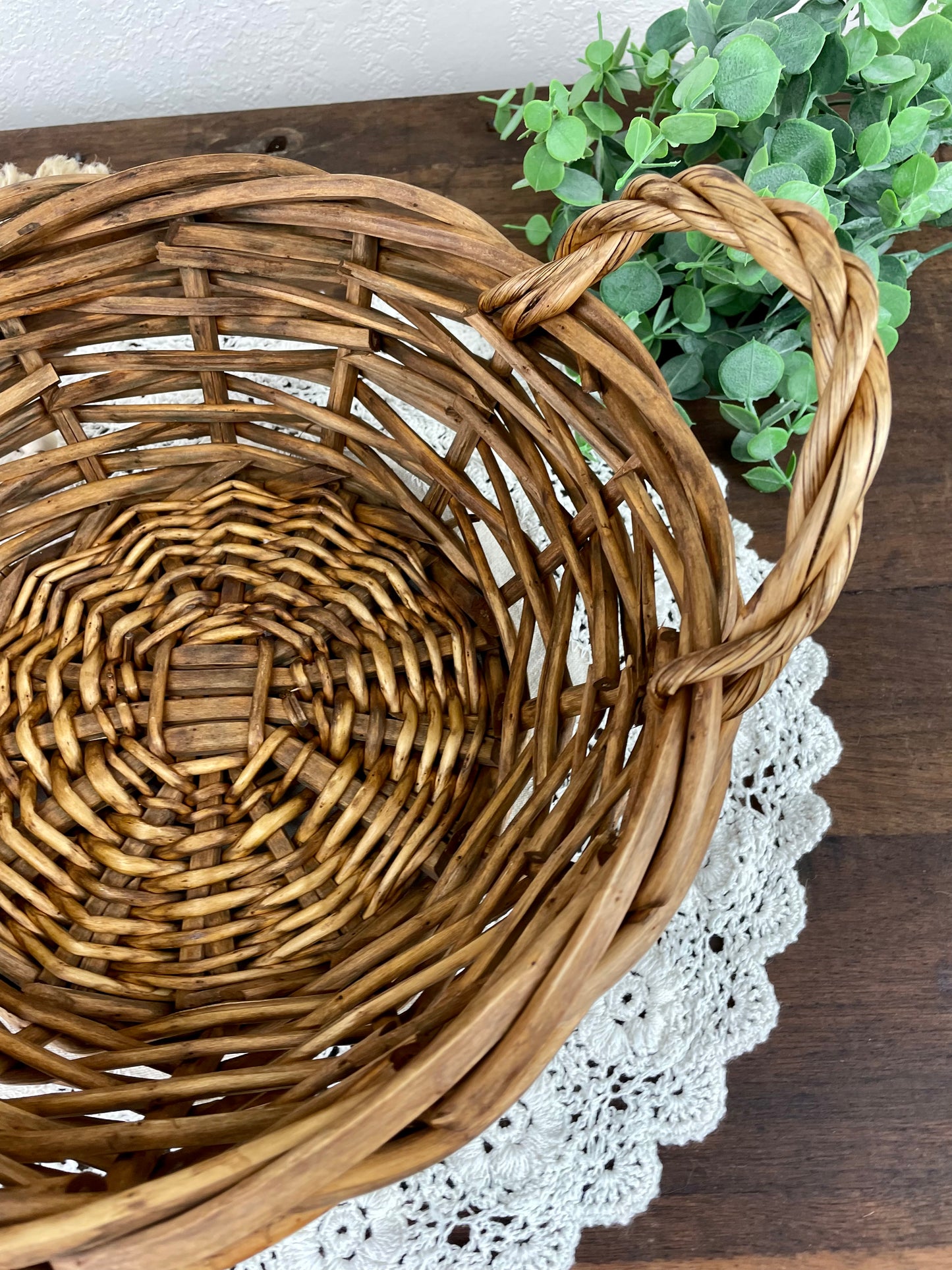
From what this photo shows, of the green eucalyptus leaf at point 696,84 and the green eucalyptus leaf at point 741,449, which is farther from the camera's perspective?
the green eucalyptus leaf at point 741,449

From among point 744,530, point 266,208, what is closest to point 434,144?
point 266,208

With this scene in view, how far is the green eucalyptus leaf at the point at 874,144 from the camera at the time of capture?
17.5 inches

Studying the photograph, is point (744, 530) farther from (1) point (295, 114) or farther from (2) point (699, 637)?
(1) point (295, 114)

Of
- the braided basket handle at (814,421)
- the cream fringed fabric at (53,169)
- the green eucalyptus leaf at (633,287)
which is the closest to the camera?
the braided basket handle at (814,421)

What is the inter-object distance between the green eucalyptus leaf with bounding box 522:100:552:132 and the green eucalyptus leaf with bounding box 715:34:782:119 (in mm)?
91

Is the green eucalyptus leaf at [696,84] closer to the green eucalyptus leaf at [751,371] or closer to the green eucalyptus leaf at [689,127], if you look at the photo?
the green eucalyptus leaf at [689,127]

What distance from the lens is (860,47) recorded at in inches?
18.0

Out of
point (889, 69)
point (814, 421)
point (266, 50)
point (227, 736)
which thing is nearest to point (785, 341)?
point (889, 69)

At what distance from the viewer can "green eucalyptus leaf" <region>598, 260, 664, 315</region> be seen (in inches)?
20.0

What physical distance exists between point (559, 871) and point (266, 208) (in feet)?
1.18

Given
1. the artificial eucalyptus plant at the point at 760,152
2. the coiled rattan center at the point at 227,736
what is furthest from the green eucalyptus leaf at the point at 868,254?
the coiled rattan center at the point at 227,736

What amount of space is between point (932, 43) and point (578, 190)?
0.19 m

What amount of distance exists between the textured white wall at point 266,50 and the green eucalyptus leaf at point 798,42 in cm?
34

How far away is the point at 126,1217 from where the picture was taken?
27cm
